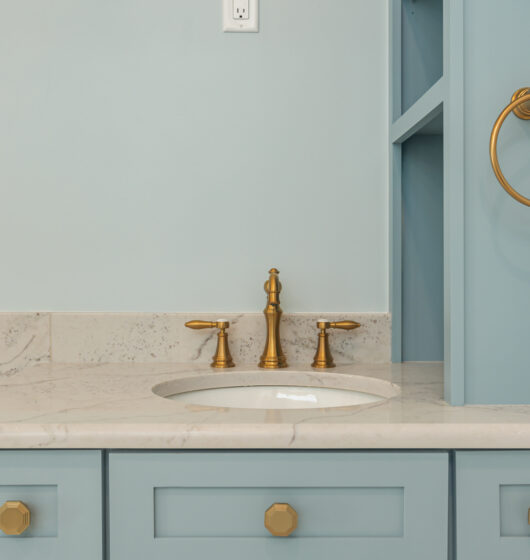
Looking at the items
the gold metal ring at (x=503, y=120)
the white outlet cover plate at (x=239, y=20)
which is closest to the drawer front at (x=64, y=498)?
the gold metal ring at (x=503, y=120)

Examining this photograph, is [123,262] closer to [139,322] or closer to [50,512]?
[139,322]

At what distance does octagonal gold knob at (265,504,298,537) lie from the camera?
75 centimetres

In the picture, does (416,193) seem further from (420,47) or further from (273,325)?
(273,325)

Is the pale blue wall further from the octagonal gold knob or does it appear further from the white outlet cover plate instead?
the octagonal gold knob

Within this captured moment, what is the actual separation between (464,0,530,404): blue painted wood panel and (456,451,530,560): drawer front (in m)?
0.12

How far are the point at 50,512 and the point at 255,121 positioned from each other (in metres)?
0.89

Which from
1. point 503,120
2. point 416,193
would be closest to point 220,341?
point 416,193

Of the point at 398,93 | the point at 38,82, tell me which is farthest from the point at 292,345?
the point at 38,82

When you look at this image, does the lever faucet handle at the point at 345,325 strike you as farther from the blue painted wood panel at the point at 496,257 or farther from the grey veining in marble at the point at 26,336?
the grey veining in marble at the point at 26,336

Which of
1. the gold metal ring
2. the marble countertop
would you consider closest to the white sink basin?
the marble countertop

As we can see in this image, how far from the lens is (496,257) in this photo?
2.82 ft

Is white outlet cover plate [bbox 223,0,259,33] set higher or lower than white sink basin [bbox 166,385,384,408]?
higher

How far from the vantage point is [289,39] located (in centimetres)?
128

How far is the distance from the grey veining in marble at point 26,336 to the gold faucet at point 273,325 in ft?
1.60
